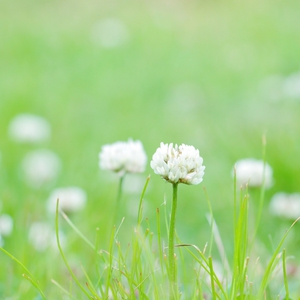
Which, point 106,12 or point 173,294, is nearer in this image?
point 173,294

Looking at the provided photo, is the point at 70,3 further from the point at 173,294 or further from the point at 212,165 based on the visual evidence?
the point at 173,294

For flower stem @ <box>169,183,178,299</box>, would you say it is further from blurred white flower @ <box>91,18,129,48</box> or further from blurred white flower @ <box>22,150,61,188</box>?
blurred white flower @ <box>91,18,129,48</box>

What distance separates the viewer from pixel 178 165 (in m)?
0.84

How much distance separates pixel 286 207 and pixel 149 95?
2278mm

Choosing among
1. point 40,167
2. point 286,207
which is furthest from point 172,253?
point 40,167

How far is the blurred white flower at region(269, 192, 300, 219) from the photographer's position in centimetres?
Answer: 169

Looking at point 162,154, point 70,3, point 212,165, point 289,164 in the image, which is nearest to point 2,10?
point 70,3

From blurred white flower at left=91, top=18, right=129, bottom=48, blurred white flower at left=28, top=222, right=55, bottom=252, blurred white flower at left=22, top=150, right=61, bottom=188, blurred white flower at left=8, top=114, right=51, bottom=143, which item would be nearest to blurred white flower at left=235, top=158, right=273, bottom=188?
blurred white flower at left=28, top=222, right=55, bottom=252

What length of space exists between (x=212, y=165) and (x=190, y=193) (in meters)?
0.28

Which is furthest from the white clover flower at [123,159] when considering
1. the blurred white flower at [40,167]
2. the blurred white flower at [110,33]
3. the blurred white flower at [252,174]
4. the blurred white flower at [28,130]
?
the blurred white flower at [110,33]

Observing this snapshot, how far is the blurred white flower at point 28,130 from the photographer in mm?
2770

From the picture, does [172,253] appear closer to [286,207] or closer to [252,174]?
[252,174]

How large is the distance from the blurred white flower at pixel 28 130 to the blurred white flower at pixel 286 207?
4.40 ft

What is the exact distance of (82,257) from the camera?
155 centimetres
